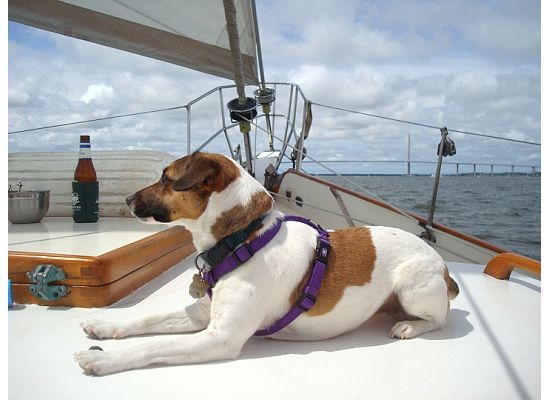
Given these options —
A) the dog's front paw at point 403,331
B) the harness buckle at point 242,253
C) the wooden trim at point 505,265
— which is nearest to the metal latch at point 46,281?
the harness buckle at point 242,253

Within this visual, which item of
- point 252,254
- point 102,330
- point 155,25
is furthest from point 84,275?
point 155,25

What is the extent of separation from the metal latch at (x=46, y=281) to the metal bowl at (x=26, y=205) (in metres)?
1.15

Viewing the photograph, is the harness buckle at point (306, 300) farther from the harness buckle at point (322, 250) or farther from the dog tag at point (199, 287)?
the dog tag at point (199, 287)

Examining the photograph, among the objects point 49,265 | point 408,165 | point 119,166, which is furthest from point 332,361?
point 408,165

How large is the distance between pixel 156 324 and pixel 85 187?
150 centimetres

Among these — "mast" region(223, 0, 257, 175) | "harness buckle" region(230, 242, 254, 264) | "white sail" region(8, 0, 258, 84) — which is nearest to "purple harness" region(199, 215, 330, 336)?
"harness buckle" region(230, 242, 254, 264)

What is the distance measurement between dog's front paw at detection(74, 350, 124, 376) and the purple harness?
378 mm

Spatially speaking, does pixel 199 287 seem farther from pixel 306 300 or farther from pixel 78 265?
pixel 78 265

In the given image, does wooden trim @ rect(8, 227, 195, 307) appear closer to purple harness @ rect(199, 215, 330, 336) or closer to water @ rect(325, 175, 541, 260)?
purple harness @ rect(199, 215, 330, 336)

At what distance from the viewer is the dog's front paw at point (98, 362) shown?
120 centimetres

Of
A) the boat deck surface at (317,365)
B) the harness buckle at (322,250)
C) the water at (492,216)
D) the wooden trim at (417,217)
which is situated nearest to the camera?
the boat deck surface at (317,365)

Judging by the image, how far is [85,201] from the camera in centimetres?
277
